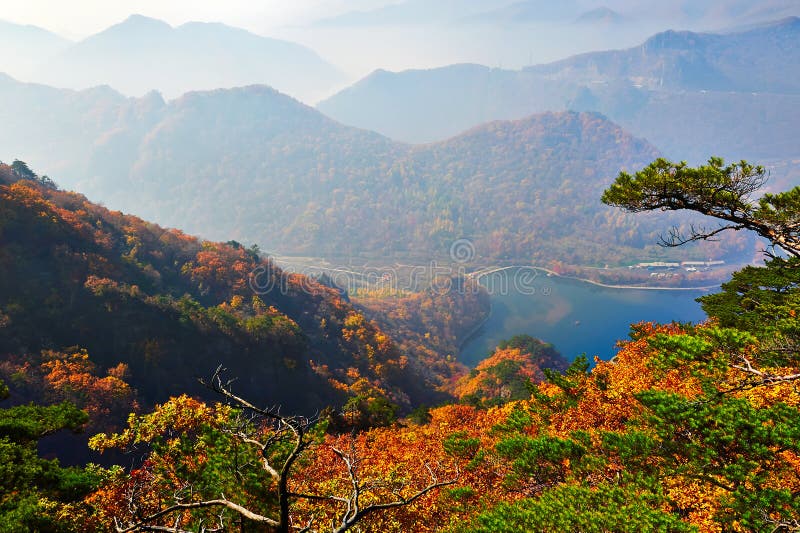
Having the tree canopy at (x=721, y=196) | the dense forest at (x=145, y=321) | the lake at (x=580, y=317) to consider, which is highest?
the tree canopy at (x=721, y=196)

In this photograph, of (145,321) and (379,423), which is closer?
(379,423)

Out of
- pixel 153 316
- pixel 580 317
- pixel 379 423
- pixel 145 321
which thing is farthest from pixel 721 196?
pixel 580 317

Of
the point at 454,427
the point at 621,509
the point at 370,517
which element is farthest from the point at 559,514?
the point at 454,427

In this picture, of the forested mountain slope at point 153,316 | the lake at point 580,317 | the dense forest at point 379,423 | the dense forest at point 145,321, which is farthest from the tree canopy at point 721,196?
the lake at point 580,317

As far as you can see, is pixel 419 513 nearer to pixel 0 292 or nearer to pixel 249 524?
pixel 249 524

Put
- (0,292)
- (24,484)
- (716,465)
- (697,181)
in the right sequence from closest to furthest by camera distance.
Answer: (24,484)
(716,465)
(697,181)
(0,292)

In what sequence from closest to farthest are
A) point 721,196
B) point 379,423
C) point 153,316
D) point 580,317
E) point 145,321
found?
point 721,196 < point 379,423 < point 145,321 < point 153,316 < point 580,317

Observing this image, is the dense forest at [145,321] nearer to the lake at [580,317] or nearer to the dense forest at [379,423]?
the dense forest at [379,423]

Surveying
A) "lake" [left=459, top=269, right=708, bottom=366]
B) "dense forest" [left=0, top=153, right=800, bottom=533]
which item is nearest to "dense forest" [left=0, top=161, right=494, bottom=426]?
"dense forest" [left=0, top=153, right=800, bottom=533]

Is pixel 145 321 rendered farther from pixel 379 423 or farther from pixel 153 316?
pixel 379 423
